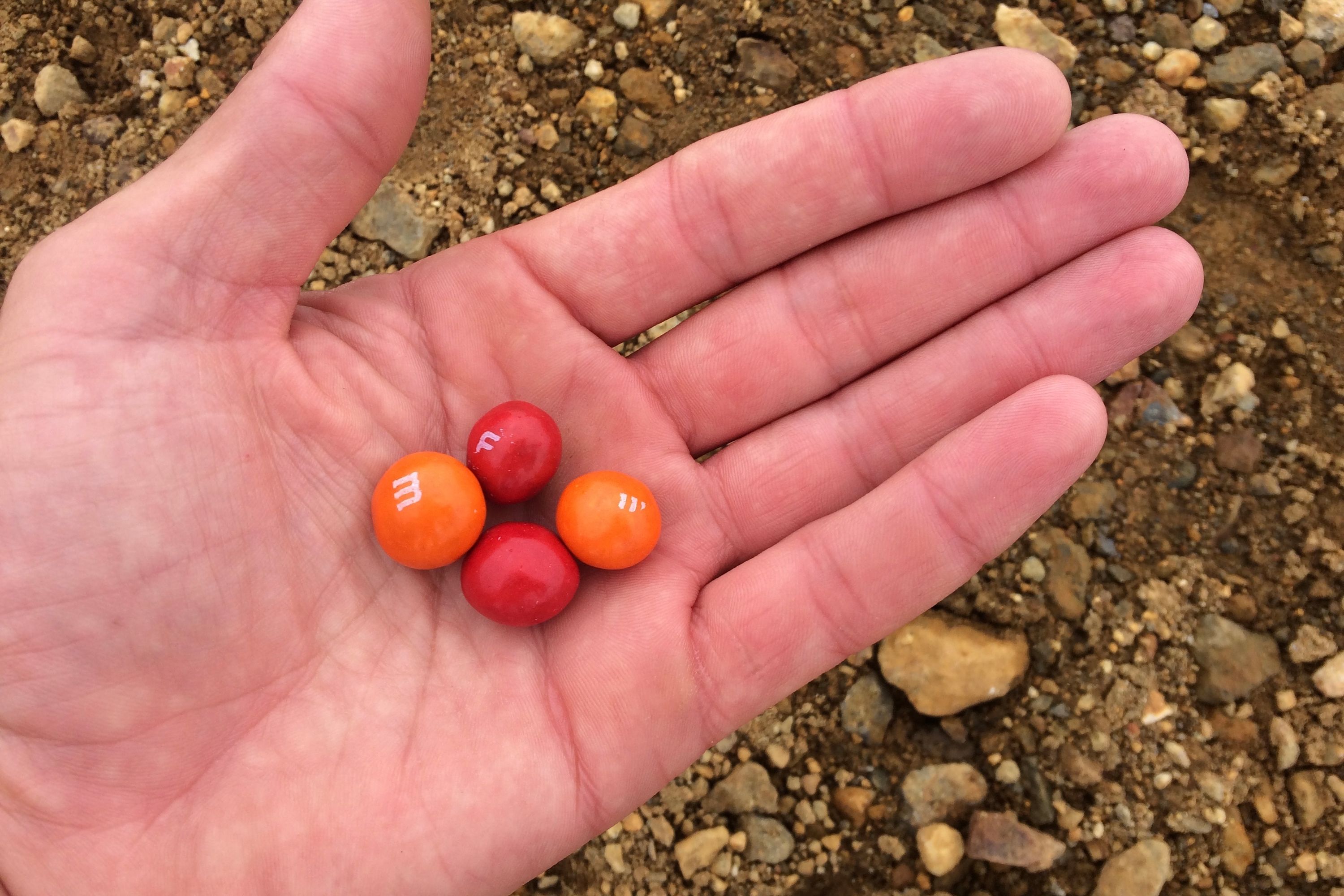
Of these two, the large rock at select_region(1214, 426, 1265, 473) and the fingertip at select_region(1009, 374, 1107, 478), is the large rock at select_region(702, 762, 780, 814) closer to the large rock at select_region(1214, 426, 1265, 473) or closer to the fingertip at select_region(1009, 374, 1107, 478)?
the fingertip at select_region(1009, 374, 1107, 478)

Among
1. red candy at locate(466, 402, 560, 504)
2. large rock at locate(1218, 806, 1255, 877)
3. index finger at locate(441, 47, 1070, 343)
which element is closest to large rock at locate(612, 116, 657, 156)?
index finger at locate(441, 47, 1070, 343)

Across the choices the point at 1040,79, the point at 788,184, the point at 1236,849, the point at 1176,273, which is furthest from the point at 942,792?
the point at 1040,79

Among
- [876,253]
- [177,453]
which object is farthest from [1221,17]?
[177,453]

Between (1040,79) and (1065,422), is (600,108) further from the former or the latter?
(1065,422)

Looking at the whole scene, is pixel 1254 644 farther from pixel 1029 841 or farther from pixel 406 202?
pixel 406 202

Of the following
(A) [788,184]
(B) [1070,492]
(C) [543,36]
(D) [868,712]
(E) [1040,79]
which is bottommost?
(D) [868,712]

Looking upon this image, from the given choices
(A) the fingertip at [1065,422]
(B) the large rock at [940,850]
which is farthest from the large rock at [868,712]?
(A) the fingertip at [1065,422]

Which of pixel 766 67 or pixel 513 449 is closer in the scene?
pixel 513 449
